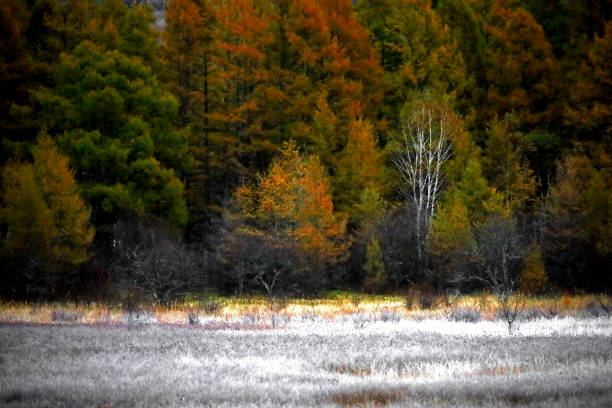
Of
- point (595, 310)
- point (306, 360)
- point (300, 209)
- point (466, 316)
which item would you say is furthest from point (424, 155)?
point (306, 360)

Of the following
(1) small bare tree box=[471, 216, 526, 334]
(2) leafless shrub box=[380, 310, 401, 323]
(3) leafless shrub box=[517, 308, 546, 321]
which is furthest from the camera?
(1) small bare tree box=[471, 216, 526, 334]

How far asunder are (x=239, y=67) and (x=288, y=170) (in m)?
8.49

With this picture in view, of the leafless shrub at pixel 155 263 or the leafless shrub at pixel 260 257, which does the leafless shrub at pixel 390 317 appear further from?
the leafless shrub at pixel 260 257

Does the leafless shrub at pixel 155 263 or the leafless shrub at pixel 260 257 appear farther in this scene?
the leafless shrub at pixel 260 257

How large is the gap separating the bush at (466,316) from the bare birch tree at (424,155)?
1220cm

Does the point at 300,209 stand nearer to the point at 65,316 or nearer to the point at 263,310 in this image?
the point at 263,310

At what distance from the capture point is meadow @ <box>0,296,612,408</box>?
10000 mm

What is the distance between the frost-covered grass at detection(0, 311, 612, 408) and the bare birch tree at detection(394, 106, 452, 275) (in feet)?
50.8

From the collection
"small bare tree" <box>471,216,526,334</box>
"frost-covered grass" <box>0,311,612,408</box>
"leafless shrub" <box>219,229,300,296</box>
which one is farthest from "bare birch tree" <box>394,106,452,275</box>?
"frost-covered grass" <box>0,311,612,408</box>

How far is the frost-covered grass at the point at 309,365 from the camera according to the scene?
9.95 metres

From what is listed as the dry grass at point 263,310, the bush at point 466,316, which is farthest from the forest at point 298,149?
the bush at point 466,316

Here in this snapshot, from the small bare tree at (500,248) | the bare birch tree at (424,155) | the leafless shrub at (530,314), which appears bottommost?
the leafless shrub at (530,314)

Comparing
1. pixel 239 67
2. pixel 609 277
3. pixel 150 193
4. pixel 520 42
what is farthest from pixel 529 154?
pixel 150 193

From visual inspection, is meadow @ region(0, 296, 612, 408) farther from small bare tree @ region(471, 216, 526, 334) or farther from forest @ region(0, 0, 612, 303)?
forest @ region(0, 0, 612, 303)
